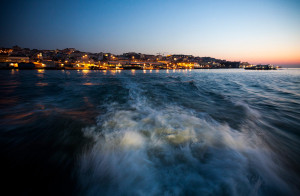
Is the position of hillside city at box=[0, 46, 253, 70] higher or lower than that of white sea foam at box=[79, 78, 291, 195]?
higher

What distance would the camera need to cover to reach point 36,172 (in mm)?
1694

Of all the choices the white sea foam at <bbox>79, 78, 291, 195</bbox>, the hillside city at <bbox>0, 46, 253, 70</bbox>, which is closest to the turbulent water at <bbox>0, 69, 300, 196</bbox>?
the white sea foam at <bbox>79, 78, 291, 195</bbox>

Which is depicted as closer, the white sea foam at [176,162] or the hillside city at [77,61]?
the white sea foam at [176,162]

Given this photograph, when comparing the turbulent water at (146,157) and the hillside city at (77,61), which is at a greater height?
the hillside city at (77,61)

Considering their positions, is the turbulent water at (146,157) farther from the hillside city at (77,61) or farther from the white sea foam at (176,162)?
the hillside city at (77,61)

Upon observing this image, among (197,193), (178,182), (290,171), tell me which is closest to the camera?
(197,193)

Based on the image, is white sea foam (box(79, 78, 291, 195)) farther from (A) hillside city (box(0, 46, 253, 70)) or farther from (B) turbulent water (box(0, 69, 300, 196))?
(A) hillside city (box(0, 46, 253, 70))

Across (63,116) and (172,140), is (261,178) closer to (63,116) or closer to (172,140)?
(172,140)

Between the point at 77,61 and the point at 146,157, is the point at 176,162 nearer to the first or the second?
the point at 146,157

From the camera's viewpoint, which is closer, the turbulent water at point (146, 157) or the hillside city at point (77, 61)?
the turbulent water at point (146, 157)

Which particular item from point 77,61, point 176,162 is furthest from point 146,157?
point 77,61

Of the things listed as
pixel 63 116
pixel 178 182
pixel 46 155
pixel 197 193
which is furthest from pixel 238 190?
pixel 63 116

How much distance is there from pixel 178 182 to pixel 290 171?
1849 millimetres

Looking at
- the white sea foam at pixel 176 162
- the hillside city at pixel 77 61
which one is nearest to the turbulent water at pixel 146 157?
the white sea foam at pixel 176 162
